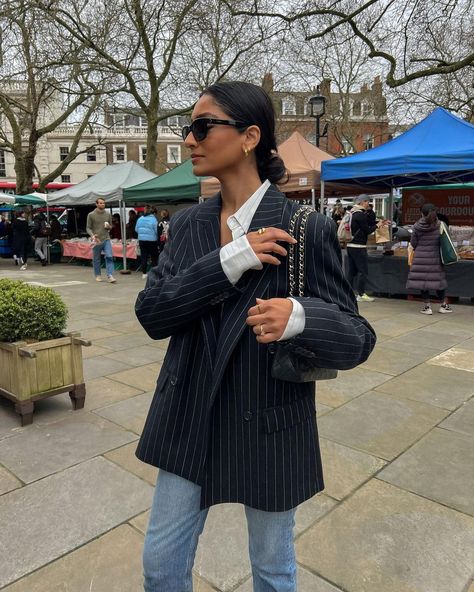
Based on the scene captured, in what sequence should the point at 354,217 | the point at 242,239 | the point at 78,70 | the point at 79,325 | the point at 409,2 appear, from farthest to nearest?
the point at 78,70
the point at 409,2
the point at 354,217
the point at 79,325
the point at 242,239

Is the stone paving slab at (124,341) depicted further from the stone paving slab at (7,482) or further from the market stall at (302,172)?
the market stall at (302,172)

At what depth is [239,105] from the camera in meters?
1.35

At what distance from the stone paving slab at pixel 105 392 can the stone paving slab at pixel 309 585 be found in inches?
89.4

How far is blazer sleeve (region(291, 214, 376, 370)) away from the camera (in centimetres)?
118

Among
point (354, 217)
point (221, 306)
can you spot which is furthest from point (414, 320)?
point (221, 306)

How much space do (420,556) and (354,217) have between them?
701 centimetres

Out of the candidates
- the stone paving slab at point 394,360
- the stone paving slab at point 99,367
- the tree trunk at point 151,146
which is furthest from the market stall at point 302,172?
the tree trunk at point 151,146

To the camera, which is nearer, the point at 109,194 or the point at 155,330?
the point at 155,330

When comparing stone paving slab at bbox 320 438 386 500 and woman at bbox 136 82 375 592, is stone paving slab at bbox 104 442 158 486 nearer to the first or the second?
stone paving slab at bbox 320 438 386 500

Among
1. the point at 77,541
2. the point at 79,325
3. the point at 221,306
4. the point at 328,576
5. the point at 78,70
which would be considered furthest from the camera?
the point at 78,70

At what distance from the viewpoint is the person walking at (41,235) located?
1611cm

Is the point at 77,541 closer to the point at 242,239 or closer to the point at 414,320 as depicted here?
the point at 242,239

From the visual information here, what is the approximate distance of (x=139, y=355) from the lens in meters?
5.57

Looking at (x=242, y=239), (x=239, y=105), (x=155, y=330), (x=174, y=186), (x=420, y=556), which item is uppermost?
(x=174, y=186)
